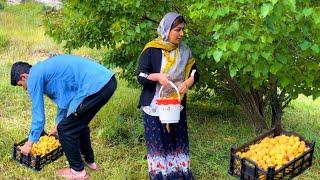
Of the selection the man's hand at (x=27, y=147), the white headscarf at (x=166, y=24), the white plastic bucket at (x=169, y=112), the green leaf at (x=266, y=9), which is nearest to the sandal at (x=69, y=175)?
the man's hand at (x=27, y=147)

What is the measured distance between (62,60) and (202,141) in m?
2.26

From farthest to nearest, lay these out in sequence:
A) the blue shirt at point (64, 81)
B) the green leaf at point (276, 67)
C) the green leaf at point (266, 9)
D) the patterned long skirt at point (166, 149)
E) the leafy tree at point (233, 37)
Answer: the patterned long skirt at point (166, 149) → the blue shirt at point (64, 81) → the green leaf at point (276, 67) → the leafy tree at point (233, 37) → the green leaf at point (266, 9)

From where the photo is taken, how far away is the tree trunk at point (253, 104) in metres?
5.86

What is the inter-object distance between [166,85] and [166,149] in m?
0.69

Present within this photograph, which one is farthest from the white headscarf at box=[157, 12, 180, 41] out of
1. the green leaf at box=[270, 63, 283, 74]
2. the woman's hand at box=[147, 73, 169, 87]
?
the green leaf at box=[270, 63, 283, 74]

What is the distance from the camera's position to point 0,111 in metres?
6.70

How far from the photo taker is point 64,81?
177 inches

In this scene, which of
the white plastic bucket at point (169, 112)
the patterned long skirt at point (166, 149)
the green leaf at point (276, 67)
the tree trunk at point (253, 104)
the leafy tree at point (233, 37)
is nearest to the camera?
the leafy tree at point (233, 37)

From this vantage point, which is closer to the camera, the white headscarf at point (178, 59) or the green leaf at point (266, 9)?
the green leaf at point (266, 9)

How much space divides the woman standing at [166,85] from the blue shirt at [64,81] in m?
0.42

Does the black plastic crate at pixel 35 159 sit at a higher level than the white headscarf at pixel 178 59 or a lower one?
lower

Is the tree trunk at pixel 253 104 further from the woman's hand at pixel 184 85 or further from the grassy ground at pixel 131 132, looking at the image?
the woman's hand at pixel 184 85

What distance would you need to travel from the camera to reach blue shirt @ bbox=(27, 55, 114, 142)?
169 inches

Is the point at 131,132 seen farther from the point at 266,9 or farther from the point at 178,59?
the point at 266,9
